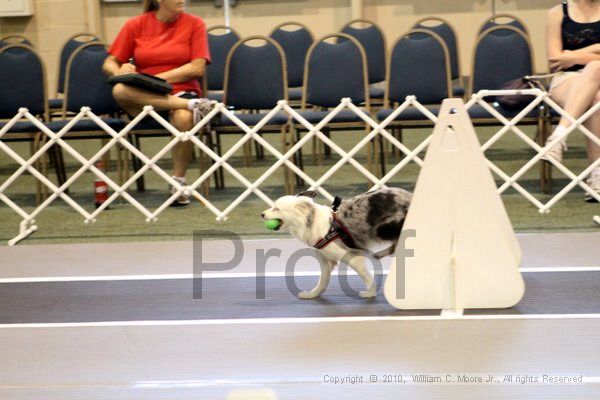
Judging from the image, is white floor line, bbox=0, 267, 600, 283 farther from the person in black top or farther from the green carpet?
the person in black top

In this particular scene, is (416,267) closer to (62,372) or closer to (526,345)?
(526,345)

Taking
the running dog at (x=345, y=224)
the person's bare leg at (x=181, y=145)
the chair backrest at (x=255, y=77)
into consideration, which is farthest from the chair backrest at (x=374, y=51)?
the running dog at (x=345, y=224)

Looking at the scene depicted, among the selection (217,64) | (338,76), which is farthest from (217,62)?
(338,76)

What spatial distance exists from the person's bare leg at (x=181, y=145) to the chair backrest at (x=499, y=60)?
1844 mm

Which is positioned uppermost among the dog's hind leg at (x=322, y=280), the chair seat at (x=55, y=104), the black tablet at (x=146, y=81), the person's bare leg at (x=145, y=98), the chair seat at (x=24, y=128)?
the black tablet at (x=146, y=81)

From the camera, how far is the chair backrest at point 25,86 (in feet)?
19.7

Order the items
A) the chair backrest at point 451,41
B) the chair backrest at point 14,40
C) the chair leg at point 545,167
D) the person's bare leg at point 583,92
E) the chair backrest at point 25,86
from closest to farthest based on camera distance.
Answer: the person's bare leg at point 583,92, the chair leg at point 545,167, the chair backrest at point 25,86, the chair backrest at point 451,41, the chair backrest at point 14,40

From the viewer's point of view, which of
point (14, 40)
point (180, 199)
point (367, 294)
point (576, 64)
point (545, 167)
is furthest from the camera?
point (14, 40)

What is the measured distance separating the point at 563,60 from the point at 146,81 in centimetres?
Result: 246

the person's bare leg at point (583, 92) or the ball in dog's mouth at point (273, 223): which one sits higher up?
the person's bare leg at point (583, 92)

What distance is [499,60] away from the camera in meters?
5.87

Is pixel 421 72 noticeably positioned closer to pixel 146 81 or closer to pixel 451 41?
pixel 451 41

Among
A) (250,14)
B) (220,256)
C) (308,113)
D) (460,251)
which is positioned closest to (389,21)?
(250,14)

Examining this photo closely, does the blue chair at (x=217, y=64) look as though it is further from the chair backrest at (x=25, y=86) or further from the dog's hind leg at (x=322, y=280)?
the dog's hind leg at (x=322, y=280)
